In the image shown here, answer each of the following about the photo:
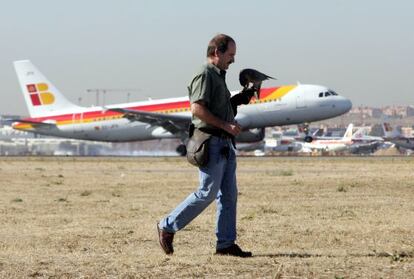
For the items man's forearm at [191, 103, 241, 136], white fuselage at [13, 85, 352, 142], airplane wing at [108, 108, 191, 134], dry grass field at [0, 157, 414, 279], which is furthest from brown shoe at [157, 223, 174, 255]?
airplane wing at [108, 108, 191, 134]

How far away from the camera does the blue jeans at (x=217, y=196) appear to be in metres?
9.25

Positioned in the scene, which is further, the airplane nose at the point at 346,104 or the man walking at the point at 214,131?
the airplane nose at the point at 346,104

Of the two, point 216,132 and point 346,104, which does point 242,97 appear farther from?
point 346,104

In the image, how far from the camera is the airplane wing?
62.9 metres

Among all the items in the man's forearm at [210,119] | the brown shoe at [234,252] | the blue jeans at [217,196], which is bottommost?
the brown shoe at [234,252]

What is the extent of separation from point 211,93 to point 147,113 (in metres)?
54.0

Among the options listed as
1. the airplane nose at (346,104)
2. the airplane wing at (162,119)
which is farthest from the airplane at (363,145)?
the airplane wing at (162,119)

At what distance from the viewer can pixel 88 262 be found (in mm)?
8602

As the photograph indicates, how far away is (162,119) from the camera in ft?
208

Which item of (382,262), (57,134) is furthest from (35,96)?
(382,262)

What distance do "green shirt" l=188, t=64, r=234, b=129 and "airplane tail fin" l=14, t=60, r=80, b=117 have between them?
63.4m

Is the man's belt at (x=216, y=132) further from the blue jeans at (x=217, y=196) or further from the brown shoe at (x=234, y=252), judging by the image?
the brown shoe at (x=234, y=252)

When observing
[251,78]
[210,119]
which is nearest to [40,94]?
[251,78]

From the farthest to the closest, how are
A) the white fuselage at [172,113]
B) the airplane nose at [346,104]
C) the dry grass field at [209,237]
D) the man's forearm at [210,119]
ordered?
the airplane nose at [346,104] → the white fuselage at [172,113] → the man's forearm at [210,119] → the dry grass field at [209,237]
